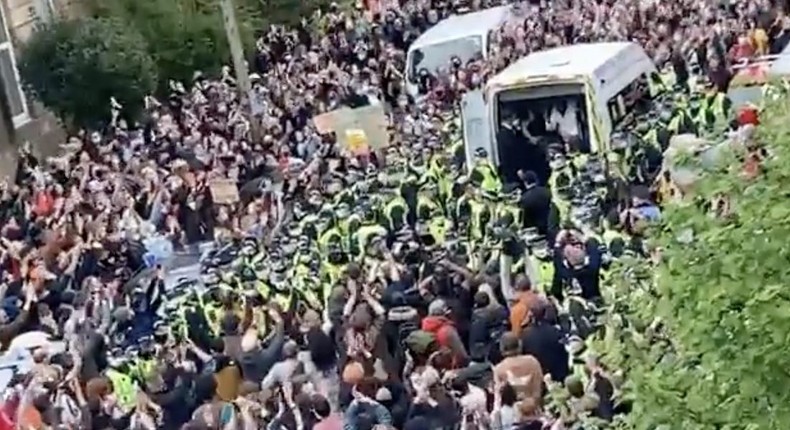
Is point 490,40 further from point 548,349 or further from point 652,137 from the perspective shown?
point 548,349

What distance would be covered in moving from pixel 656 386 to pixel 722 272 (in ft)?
1.85

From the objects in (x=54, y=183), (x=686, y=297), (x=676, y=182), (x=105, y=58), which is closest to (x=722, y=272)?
(x=686, y=297)

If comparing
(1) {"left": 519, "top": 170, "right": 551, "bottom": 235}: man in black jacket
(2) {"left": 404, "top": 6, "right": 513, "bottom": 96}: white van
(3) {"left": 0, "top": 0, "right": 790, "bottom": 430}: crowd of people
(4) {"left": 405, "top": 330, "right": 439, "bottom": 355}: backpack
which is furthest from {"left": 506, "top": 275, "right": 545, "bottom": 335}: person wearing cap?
(2) {"left": 404, "top": 6, "right": 513, "bottom": 96}: white van

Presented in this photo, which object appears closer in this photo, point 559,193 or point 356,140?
point 559,193

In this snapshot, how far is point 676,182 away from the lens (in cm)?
1458

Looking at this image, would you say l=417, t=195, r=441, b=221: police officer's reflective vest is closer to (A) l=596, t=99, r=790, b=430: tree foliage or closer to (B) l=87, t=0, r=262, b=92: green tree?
(A) l=596, t=99, r=790, b=430: tree foliage

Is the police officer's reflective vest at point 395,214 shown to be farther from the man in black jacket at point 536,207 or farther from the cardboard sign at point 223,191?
the cardboard sign at point 223,191

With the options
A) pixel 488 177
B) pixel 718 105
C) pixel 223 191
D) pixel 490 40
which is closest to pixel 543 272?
pixel 488 177

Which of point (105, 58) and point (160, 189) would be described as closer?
point (160, 189)

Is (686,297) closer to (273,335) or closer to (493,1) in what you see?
(273,335)

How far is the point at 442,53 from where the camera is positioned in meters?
29.0

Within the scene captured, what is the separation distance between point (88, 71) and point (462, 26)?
18.9ft

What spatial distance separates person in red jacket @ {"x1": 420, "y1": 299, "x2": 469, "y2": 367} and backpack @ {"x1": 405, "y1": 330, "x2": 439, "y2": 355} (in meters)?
0.04

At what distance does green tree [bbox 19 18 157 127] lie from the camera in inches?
1131
